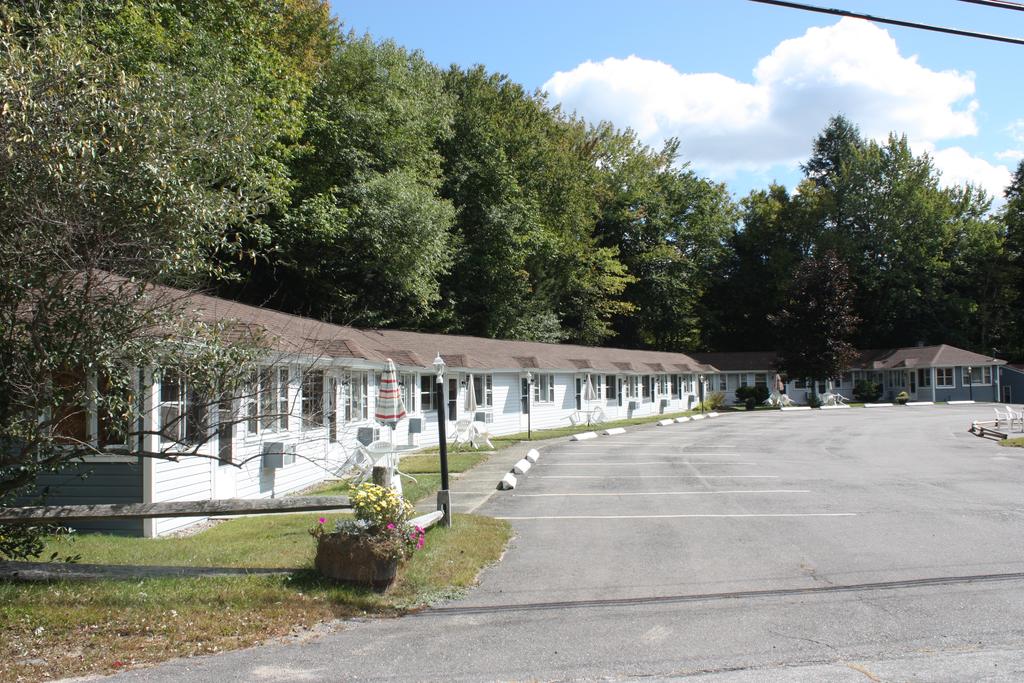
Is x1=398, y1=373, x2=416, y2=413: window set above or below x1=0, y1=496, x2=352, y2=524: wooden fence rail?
above

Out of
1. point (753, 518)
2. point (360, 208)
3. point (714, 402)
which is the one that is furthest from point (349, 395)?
point (714, 402)

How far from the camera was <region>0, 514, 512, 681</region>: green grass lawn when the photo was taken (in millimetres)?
6379

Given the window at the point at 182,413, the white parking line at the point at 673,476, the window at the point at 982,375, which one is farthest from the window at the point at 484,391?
the window at the point at 982,375

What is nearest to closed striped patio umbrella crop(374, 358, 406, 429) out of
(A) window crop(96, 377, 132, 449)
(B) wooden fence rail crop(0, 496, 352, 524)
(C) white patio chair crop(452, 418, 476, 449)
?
(A) window crop(96, 377, 132, 449)

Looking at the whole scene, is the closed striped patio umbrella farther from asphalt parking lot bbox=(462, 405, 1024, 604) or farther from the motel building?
asphalt parking lot bbox=(462, 405, 1024, 604)

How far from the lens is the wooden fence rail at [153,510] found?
7.79 metres

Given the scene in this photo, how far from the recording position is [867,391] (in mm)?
59406

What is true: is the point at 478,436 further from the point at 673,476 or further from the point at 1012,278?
the point at 1012,278

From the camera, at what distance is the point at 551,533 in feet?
38.1

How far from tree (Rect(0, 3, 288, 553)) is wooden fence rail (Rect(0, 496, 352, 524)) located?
33 cm

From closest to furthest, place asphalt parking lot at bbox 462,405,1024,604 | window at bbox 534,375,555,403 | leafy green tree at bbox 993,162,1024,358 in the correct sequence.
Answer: asphalt parking lot at bbox 462,405,1024,604 → window at bbox 534,375,555,403 → leafy green tree at bbox 993,162,1024,358

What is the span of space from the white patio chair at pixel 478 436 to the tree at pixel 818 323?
119ft

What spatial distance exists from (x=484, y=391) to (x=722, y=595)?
23373 millimetres

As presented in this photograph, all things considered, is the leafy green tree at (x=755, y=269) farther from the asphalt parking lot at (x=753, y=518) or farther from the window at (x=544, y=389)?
the asphalt parking lot at (x=753, y=518)
